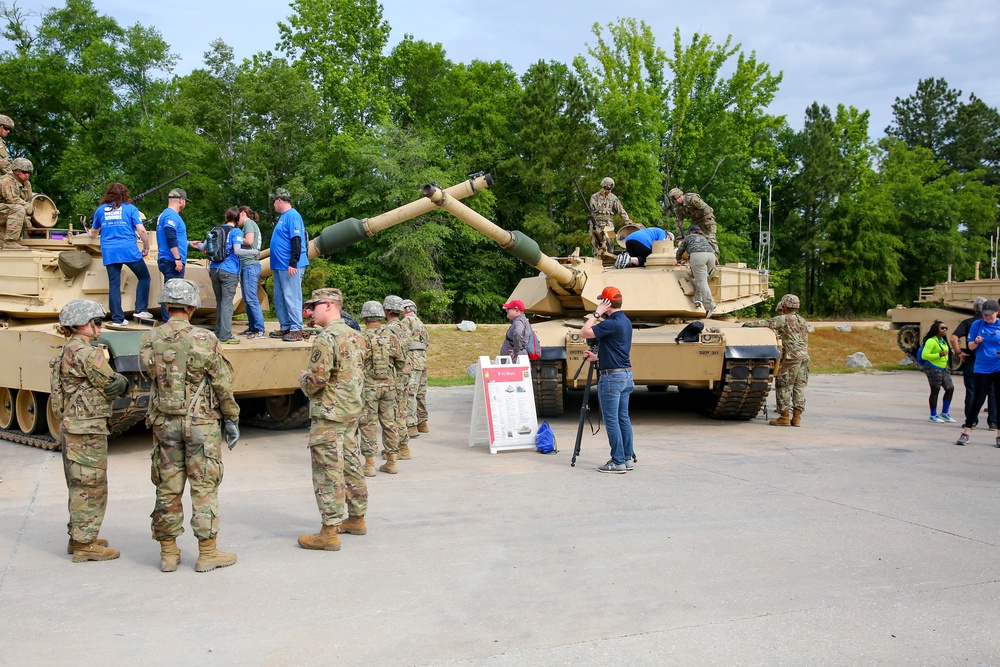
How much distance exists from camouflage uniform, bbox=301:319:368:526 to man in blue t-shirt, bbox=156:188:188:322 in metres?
4.14

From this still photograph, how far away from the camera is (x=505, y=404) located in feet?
31.9

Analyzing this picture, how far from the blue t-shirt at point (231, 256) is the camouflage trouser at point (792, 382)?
285 inches

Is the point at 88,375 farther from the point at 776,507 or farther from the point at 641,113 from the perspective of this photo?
the point at 641,113

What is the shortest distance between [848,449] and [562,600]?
20.5ft

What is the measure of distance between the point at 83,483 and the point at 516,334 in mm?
5750

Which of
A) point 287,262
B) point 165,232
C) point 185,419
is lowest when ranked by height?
point 185,419

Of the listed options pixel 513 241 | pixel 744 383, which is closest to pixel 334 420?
pixel 513 241

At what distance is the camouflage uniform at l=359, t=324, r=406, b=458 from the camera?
314 inches

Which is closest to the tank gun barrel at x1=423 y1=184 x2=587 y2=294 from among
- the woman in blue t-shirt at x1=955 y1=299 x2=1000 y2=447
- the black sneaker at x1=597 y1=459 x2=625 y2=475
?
the black sneaker at x1=597 y1=459 x2=625 y2=475

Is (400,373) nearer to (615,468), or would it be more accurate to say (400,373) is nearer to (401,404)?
(401,404)

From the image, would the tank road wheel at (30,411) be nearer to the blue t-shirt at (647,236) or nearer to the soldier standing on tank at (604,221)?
the soldier standing on tank at (604,221)

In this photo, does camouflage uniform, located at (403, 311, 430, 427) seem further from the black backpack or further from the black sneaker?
the black sneaker

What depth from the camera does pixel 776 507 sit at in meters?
6.89

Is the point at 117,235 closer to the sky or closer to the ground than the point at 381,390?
closer to the sky
